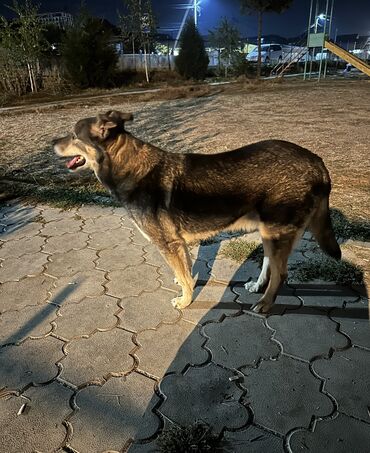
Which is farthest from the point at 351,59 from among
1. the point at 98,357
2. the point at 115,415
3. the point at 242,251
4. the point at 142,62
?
the point at 115,415

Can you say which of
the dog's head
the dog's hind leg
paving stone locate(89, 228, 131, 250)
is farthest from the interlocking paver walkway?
the dog's head

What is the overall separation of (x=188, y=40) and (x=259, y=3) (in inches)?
324

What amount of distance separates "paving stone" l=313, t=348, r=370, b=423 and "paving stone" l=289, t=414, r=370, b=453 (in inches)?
3.3

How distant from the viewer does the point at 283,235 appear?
9.75ft

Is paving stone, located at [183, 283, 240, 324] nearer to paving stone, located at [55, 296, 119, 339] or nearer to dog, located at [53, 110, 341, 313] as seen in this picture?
dog, located at [53, 110, 341, 313]

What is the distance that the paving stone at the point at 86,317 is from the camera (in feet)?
9.80

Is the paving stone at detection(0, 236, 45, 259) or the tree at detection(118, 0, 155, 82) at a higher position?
the tree at detection(118, 0, 155, 82)

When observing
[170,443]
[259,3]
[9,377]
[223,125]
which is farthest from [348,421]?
[259,3]

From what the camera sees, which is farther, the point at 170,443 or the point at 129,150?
the point at 129,150

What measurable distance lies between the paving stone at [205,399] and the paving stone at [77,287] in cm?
131

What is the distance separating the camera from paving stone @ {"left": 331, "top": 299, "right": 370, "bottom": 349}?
2.77 m

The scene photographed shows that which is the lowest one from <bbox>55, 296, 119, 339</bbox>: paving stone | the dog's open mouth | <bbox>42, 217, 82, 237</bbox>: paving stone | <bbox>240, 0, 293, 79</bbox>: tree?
<bbox>55, 296, 119, 339</bbox>: paving stone

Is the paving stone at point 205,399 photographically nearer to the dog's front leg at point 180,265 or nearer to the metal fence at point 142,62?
→ the dog's front leg at point 180,265

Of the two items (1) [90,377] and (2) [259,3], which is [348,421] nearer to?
(1) [90,377]
